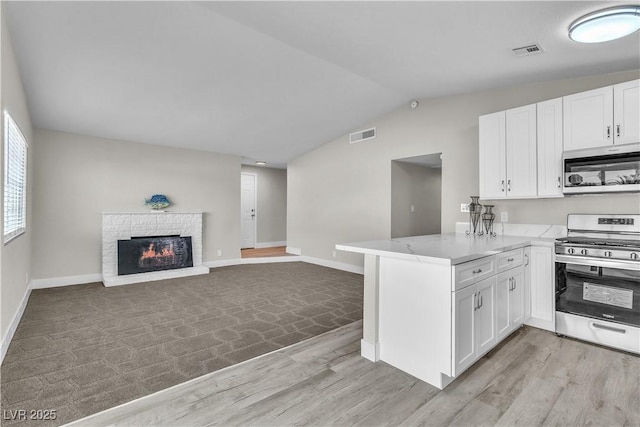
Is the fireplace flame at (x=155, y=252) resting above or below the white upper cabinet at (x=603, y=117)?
below

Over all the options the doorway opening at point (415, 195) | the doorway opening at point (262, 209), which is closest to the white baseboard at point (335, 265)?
the doorway opening at point (415, 195)

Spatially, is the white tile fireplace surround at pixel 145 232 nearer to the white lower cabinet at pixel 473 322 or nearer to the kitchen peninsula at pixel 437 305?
the kitchen peninsula at pixel 437 305

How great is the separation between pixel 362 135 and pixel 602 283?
4.12m

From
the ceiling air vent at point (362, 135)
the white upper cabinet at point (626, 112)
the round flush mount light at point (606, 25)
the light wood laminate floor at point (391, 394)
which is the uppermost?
the ceiling air vent at point (362, 135)

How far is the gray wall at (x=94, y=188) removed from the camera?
4.83 m

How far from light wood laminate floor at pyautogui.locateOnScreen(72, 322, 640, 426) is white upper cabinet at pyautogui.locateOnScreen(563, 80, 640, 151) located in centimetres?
187

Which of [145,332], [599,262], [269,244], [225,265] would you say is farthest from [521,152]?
[269,244]

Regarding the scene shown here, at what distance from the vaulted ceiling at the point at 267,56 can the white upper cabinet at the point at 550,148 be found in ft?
1.46

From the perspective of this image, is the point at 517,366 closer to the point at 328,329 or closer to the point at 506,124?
the point at 328,329

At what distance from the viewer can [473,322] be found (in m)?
2.19

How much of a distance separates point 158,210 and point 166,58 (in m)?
3.24

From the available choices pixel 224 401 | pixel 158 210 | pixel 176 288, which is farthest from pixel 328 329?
pixel 158 210

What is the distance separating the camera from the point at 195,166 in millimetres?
6305

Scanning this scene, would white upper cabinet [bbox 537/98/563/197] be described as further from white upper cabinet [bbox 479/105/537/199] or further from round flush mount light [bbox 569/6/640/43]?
round flush mount light [bbox 569/6/640/43]
